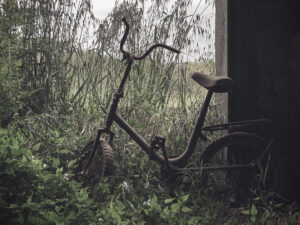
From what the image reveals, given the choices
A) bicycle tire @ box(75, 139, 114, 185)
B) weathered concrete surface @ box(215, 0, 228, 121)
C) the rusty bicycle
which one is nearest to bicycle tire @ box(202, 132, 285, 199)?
the rusty bicycle

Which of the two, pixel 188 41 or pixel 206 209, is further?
pixel 188 41

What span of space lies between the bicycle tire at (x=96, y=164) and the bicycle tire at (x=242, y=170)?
0.76 metres

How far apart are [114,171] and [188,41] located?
186 centimetres

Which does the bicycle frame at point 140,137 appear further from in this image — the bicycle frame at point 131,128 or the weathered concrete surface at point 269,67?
the weathered concrete surface at point 269,67

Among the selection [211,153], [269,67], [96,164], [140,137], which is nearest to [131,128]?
[140,137]

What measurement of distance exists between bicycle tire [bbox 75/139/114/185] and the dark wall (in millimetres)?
1066

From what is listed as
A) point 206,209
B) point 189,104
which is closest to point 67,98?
point 189,104

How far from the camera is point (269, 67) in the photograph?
3041mm

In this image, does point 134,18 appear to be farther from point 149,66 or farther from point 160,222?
point 160,222

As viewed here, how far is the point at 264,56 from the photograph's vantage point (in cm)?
305

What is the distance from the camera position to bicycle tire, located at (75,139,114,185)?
2.92m

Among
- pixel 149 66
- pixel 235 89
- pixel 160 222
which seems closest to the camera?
pixel 160 222

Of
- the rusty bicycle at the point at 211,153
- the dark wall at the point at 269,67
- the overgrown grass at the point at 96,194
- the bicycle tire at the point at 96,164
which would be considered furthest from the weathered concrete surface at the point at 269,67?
the bicycle tire at the point at 96,164

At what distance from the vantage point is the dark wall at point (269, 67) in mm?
3010
